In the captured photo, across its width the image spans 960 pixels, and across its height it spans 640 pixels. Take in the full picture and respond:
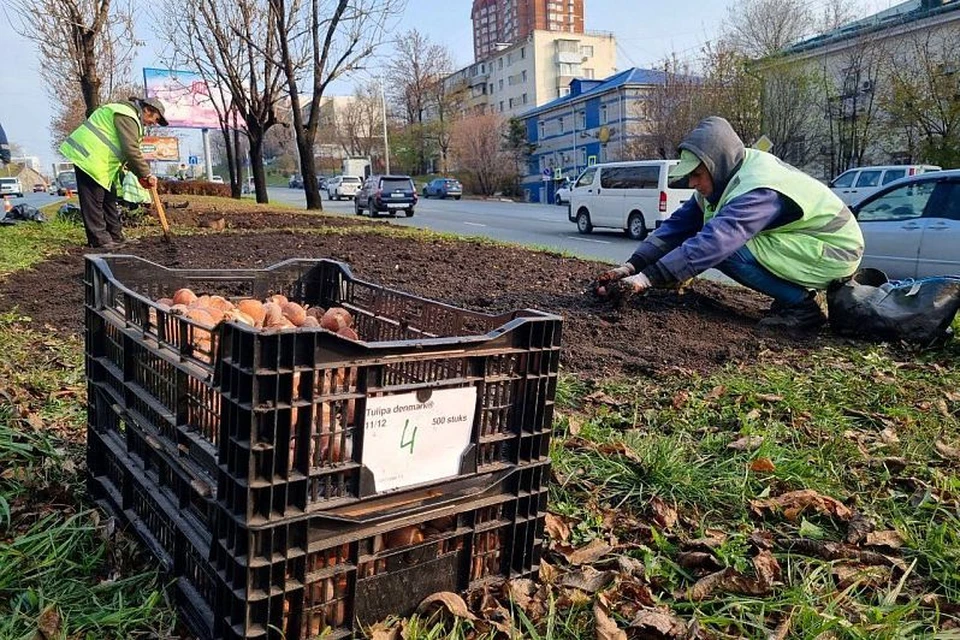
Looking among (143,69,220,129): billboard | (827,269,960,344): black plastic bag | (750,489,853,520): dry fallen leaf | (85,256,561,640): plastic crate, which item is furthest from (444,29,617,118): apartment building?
(85,256,561,640): plastic crate

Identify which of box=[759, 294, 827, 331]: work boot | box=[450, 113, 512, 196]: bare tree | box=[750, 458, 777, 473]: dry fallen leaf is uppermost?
box=[450, 113, 512, 196]: bare tree

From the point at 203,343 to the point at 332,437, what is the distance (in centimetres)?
47

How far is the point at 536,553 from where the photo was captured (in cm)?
210

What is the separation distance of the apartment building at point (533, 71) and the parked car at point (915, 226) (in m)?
72.4

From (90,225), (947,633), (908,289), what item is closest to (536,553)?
(947,633)

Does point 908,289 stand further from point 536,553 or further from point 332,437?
point 332,437

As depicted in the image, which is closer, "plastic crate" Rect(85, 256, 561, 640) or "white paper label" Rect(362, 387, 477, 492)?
"plastic crate" Rect(85, 256, 561, 640)

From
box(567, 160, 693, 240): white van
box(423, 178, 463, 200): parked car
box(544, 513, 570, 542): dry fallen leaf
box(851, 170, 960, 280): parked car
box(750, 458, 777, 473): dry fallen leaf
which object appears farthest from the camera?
box(423, 178, 463, 200): parked car

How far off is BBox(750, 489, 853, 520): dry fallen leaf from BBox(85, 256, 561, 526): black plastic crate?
1017mm

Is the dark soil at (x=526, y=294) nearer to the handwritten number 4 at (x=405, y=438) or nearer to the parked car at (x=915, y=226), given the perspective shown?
the handwritten number 4 at (x=405, y=438)

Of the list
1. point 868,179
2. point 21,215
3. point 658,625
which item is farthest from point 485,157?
point 658,625

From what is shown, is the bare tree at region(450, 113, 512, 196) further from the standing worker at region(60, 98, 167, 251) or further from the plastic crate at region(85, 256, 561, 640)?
the plastic crate at region(85, 256, 561, 640)

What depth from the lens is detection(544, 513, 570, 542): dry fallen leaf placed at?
2.39 m

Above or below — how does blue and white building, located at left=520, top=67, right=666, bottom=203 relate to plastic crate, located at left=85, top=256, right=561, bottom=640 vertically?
above
